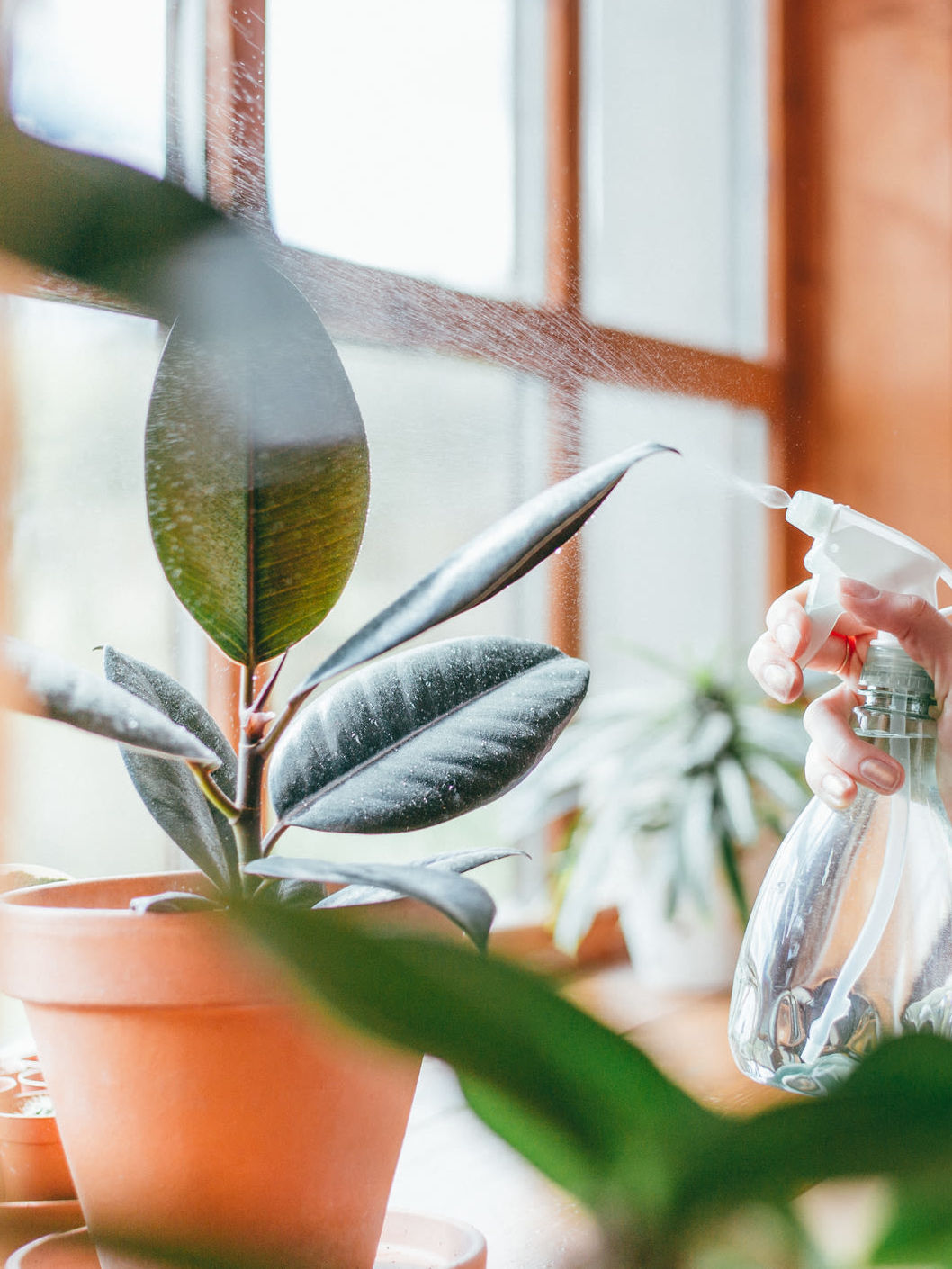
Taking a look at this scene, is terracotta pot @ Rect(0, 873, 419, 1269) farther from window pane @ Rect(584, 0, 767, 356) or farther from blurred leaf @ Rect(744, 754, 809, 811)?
blurred leaf @ Rect(744, 754, 809, 811)

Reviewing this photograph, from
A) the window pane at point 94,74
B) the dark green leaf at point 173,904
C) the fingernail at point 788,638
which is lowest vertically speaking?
the dark green leaf at point 173,904

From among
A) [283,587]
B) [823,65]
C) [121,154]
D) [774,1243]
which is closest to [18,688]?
[283,587]

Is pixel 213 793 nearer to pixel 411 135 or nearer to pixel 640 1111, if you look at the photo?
pixel 640 1111

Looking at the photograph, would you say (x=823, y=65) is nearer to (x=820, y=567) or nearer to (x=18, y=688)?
(x=820, y=567)

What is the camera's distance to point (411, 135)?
0.61 metres

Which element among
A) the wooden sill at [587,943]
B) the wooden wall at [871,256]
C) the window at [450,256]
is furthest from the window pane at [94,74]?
the wooden sill at [587,943]

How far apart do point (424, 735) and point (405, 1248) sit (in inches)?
7.9

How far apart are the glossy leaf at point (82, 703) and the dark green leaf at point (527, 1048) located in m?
0.19

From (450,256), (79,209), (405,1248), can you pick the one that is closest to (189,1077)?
(405,1248)

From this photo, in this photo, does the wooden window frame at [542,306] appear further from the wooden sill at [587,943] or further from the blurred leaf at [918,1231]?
the blurred leaf at [918,1231]

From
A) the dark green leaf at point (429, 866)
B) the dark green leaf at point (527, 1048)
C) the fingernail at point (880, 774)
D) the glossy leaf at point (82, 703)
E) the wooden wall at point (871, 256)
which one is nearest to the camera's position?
the dark green leaf at point (527, 1048)

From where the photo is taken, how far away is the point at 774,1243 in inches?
3.5

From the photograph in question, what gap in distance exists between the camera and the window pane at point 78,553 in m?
0.53

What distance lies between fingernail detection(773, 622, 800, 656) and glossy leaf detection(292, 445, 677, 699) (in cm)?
22
